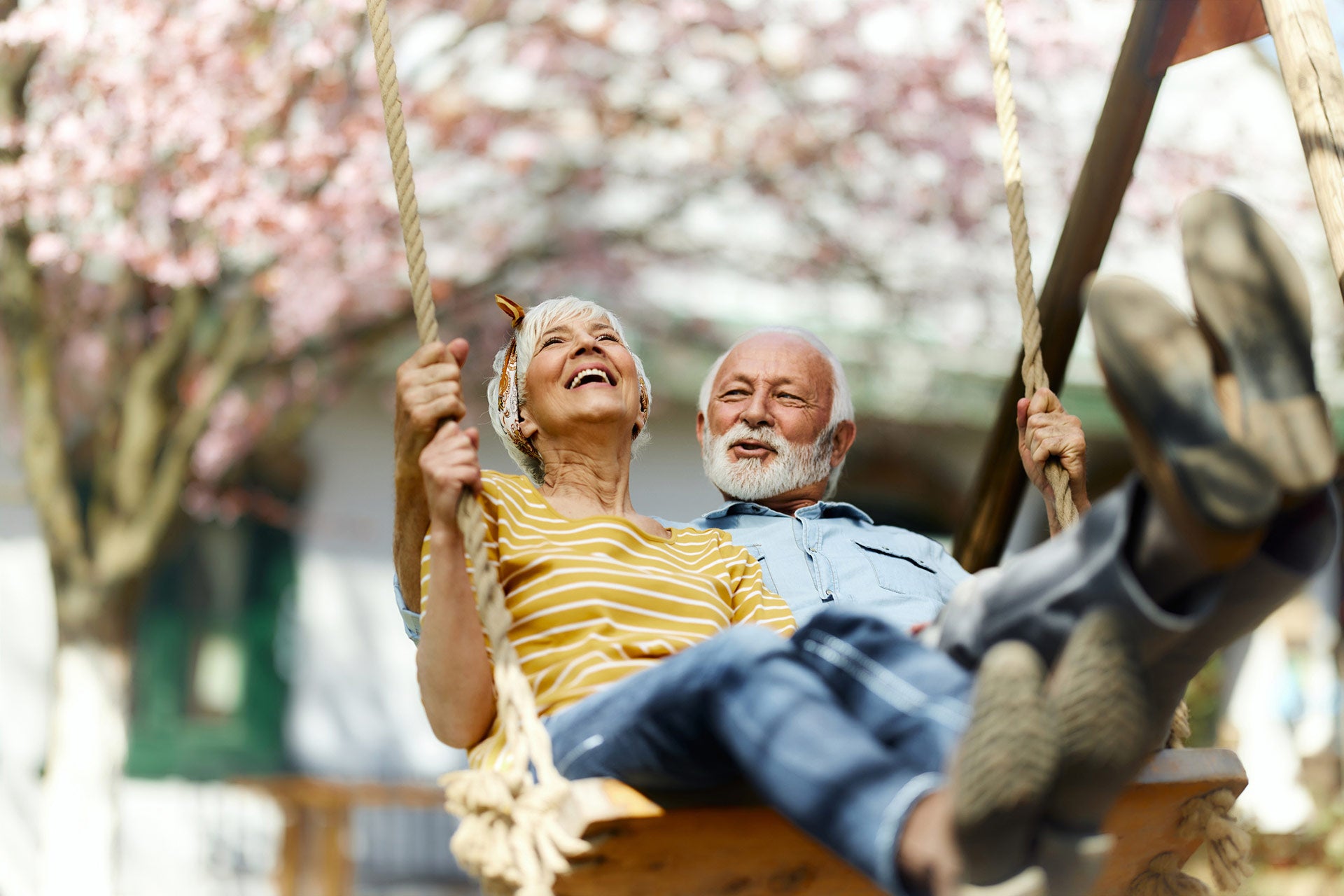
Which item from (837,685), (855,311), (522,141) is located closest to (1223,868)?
(837,685)

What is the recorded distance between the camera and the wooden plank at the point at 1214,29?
2004 millimetres

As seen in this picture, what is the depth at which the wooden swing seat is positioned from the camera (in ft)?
4.00

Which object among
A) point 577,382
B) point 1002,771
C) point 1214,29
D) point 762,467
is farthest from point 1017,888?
point 1214,29

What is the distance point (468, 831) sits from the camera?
1290mm

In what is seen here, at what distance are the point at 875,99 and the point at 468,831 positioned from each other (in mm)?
4531

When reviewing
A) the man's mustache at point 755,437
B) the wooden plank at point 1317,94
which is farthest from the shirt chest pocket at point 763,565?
the wooden plank at point 1317,94

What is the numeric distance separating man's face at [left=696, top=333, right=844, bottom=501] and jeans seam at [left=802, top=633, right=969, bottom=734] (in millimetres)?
1081

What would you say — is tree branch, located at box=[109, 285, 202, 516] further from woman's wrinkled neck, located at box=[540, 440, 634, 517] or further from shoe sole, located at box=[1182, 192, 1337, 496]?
shoe sole, located at box=[1182, 192, 1337, 496]

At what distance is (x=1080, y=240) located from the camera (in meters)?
2.25

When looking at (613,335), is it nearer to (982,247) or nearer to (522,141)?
(522,141)

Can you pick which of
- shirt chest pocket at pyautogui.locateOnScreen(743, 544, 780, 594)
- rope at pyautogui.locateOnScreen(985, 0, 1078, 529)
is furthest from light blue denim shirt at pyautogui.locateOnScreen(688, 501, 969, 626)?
rope at pyautogui.locateOnScreen(985, 0, 1078, 529)

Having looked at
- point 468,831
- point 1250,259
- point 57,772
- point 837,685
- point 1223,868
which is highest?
point 1250,259

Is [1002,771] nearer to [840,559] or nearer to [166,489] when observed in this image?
[840,559]

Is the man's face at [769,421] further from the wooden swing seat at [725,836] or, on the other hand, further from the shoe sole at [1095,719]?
the shoe sole at [1095,719]
